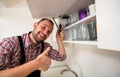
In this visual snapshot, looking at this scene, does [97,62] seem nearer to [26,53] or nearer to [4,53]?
[26,53]

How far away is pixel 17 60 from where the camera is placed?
1.35 m

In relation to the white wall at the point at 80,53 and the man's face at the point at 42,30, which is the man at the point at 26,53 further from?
the white wall at the point at 80,53

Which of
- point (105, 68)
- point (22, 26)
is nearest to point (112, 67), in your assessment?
point (105, 68)

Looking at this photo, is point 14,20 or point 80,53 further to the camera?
point 14,20

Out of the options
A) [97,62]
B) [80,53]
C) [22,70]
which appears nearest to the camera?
[22,70]

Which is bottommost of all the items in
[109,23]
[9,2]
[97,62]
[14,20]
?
[97,62]

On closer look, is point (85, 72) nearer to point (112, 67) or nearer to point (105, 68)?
point (105, 68)

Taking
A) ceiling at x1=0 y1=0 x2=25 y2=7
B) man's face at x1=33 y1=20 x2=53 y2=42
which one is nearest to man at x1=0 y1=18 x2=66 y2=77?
man's face at x1=33 y1=20 x2=53 y2=42

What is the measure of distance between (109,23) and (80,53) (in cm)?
131

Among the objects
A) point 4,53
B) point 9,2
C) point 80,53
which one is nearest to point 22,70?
point 4,53

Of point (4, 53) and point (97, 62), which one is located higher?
point (4, 53)

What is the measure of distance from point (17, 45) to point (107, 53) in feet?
3.17

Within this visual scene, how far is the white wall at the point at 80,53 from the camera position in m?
1.10

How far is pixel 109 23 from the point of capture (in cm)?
64
